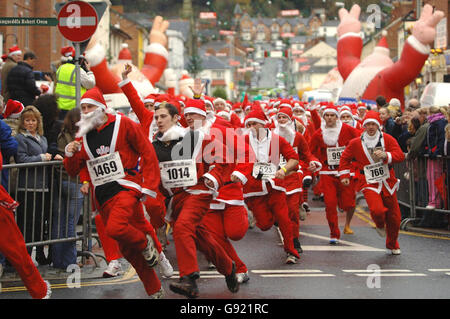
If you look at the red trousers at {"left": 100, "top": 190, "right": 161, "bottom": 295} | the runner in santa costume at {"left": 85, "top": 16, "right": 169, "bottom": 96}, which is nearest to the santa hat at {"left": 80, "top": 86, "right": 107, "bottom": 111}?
the red trousers at {"left": 100, "top": 190, "right": 161, "bottom": 295}

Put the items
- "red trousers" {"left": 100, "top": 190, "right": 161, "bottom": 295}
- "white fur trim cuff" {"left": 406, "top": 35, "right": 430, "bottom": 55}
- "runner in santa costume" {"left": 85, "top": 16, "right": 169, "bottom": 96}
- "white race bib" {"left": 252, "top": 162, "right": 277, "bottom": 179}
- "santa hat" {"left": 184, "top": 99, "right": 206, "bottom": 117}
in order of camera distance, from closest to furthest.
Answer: "red trousers" {"left": 100, "top": 190, "right": 161, "bottom": 295}, "santa hat" {"left": 184, "top": 99, "right": 206, "bottom": 117}, "white race bib" {"left": 252, "top": 162, "right": 277, "bottom": 179}, "runner in santa costume" {"left": 85, "top": 16, "right": 169, "bottom": 96}, "white fur trim cuff" {"left": 406, "top": 35, "right": 430, "bottom": 55}

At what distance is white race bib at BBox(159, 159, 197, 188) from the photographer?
27.8ft

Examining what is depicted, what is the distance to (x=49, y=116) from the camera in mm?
10750

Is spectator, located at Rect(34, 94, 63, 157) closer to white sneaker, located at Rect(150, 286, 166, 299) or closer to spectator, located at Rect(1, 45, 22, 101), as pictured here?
white sneaker, located at Rect(150, 286, 166, 299)

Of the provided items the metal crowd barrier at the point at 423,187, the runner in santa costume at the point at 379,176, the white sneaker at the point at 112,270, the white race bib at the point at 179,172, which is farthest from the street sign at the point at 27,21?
the metal crowd barrier at the point at 423,187

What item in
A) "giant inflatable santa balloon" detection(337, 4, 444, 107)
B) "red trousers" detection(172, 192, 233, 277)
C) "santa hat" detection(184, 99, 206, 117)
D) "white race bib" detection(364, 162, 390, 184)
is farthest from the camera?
"giant inflatable santa balloon" detection(337, 4, 444, 107)

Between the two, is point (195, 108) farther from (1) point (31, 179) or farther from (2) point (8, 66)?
(2) point (8, 66)

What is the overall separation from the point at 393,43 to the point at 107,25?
22.6 meters

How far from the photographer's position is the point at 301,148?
12.2 m

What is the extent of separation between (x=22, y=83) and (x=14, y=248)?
650 cm

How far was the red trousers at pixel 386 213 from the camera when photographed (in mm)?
11672
